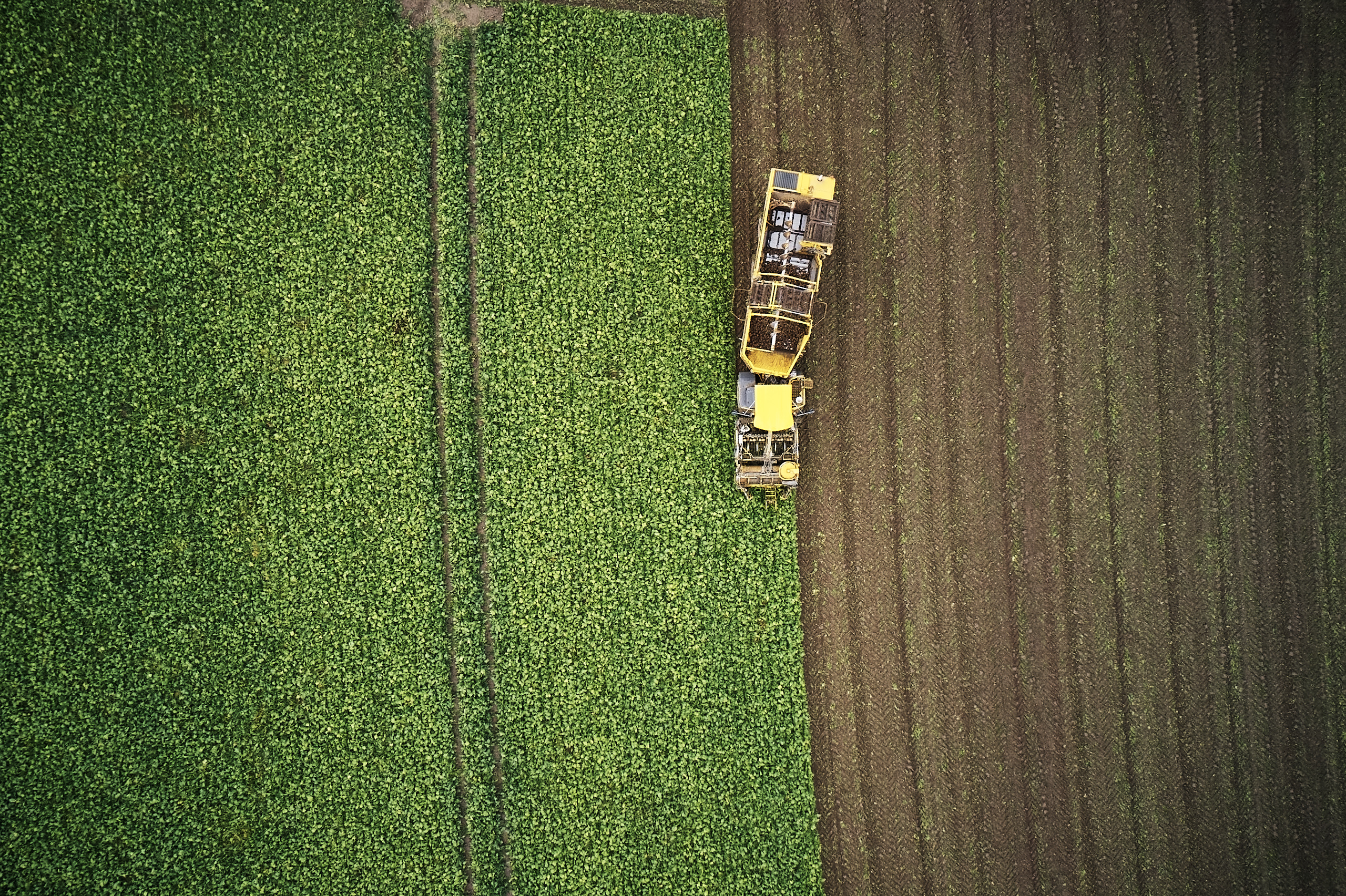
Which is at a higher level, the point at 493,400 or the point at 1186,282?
the point at 1186,282

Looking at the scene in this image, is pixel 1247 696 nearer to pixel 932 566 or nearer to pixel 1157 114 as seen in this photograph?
pixel 932 566

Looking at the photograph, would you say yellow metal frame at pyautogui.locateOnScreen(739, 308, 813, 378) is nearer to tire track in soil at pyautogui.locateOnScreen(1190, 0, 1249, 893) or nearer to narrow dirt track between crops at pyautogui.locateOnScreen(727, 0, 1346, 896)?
narrow dirt track between crops at pyautogui.locateOnScreen(727, 0, 1346, 896)

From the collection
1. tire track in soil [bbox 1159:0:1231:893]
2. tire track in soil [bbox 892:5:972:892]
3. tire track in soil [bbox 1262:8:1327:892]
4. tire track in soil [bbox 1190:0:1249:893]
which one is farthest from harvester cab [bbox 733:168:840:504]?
tire track in soil [bbox 1262:8:1327:892]

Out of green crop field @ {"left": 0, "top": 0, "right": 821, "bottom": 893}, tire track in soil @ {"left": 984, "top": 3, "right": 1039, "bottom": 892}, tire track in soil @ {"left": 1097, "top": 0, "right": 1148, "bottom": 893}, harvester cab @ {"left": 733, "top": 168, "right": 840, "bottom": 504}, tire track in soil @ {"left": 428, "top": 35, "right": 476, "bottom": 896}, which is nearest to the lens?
harvester cab @ {"left": 733, "top": 168, "right": 840, "bottom": 504}

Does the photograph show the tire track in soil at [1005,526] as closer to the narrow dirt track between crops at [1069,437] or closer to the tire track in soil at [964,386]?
the narrow dirt track between crops at [1069,437]

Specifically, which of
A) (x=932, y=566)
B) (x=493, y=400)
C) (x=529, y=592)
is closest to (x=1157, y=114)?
(x=932, y=566)

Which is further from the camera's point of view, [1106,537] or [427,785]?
[1106,537]

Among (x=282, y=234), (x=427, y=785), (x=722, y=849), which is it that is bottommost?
(x=722, y=849)
